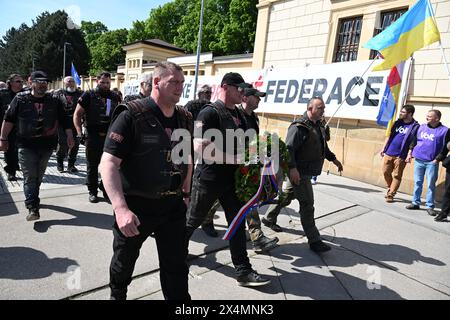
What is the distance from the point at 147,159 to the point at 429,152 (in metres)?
5.91

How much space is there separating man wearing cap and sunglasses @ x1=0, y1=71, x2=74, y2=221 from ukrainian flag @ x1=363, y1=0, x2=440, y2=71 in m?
6.12

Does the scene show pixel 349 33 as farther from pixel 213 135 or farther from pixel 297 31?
pixel 213 135

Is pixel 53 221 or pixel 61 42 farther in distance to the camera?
pixel 61 42

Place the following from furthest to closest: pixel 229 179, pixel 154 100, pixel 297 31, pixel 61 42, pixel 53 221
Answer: pixel 61 42, pixel 297 31, pixel 53 221, pixel 229 179, pixel 154 100

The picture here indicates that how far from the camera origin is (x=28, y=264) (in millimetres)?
3129

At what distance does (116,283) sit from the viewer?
2225mm

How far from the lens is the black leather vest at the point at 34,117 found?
421 centimetres

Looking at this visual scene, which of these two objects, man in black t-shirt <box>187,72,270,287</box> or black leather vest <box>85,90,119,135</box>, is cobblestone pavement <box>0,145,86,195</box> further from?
man in black t-shirt <box>187,72,270,287</box>

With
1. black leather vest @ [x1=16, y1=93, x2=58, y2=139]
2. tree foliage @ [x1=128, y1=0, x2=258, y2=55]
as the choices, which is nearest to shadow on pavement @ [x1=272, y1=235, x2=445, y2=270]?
black leather vest @ [x1=16, y1=93, x2=58, y2=139]

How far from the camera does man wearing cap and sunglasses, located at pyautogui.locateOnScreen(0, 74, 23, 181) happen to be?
6207mm

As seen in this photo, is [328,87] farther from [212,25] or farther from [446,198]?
[212,25]

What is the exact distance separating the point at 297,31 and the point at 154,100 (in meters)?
10.4

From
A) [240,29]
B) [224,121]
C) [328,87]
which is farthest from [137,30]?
[224,121]
